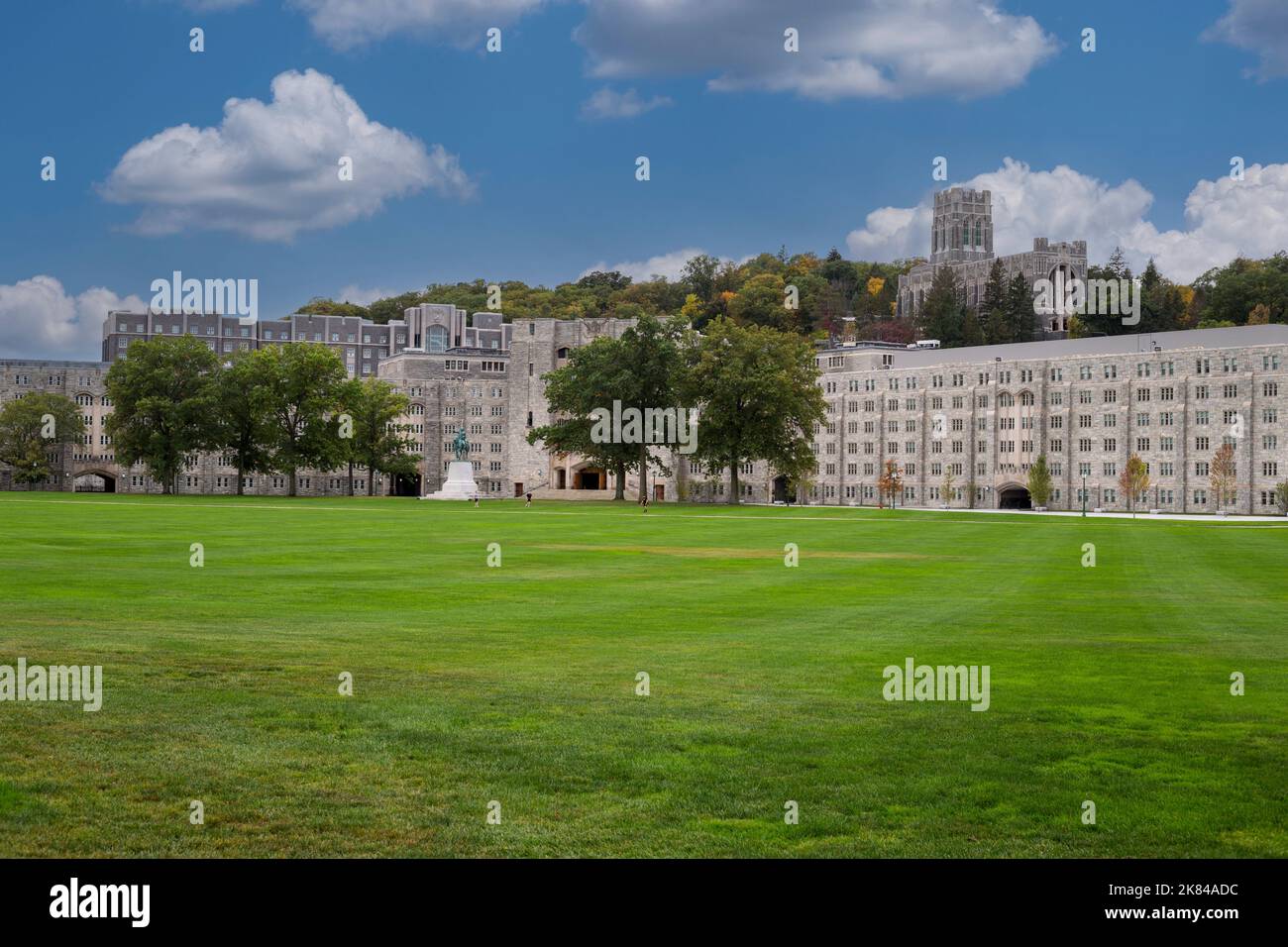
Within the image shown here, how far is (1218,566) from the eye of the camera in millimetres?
42844

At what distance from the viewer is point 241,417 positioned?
136 meters

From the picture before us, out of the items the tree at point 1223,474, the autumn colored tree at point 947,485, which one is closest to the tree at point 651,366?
the autumn colored tree at point 947,485

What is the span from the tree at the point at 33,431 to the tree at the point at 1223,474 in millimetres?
138240

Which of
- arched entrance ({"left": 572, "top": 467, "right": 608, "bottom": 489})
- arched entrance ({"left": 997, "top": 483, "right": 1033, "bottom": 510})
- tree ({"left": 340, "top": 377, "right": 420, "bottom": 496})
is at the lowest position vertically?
arched entrance ({"left": 997, "top": 483, "right": 1033, "bottom": 510})

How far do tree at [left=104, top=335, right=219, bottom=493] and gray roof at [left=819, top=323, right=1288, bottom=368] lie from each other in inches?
3397

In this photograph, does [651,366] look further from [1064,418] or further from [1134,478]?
[1064,418]

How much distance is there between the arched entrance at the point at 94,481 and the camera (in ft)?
608

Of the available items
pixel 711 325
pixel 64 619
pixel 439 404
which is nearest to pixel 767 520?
pixel 711 325

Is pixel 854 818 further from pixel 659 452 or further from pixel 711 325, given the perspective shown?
pixel 659 452

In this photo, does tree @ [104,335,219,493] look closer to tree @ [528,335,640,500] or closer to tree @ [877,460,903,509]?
tree @ [528,335,640,500]

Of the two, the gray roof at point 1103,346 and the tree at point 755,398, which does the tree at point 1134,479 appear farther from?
the tree at point 755,398

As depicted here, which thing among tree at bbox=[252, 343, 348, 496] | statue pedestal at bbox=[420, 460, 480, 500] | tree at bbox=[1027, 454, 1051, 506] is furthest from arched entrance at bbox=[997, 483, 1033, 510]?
tree at bbox=[252, 343, 348, 496]

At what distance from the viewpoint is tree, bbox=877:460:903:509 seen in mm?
149250
